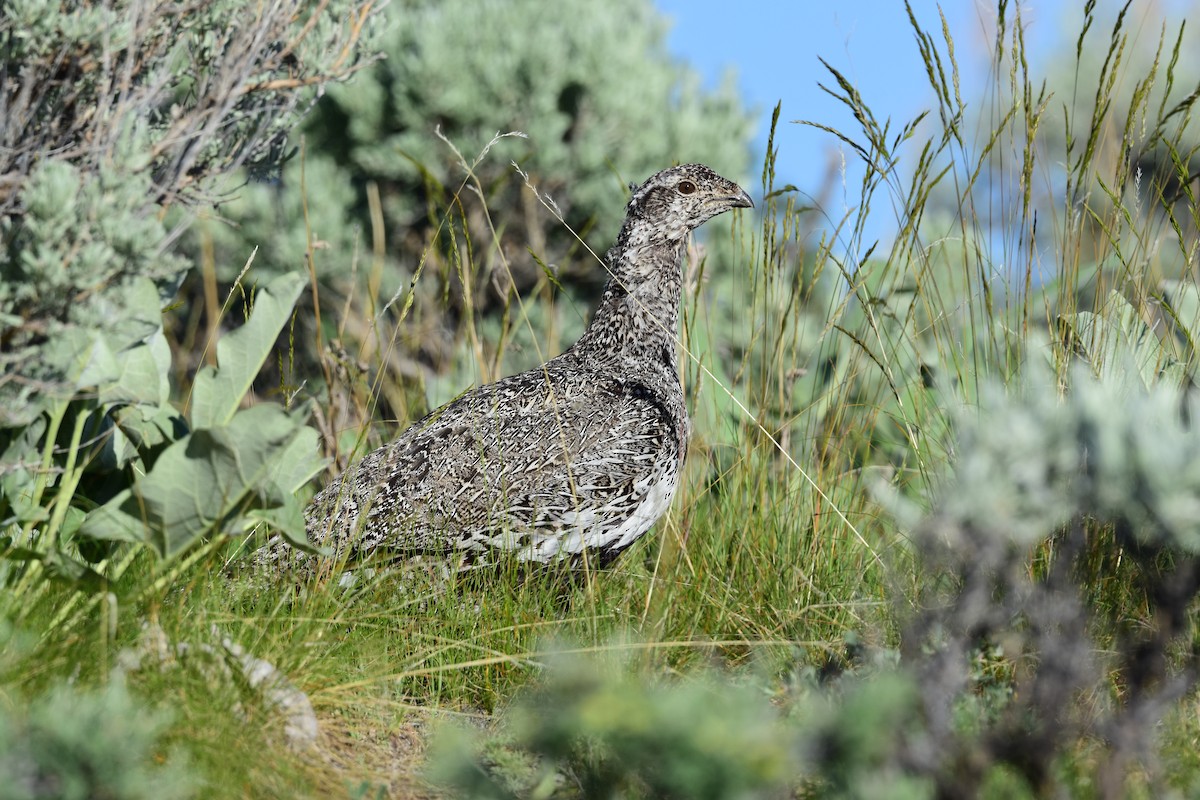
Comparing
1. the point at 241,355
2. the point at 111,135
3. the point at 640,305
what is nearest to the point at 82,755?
the point at 241,355

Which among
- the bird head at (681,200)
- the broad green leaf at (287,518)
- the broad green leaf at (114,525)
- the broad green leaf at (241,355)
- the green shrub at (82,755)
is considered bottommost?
the green shrub at (82,755)

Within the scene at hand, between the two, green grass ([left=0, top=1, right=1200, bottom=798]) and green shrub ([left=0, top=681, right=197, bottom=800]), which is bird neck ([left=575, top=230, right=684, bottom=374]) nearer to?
green grass ([left=0, top=1, right=1200, bottom=798])

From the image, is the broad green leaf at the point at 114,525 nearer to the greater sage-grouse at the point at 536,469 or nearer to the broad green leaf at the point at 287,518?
the broad green leaf at the point at 287,518

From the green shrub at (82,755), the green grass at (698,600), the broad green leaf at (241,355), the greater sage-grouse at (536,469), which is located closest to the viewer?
the green shrub at (82,755)

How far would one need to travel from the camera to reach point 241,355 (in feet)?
10.9

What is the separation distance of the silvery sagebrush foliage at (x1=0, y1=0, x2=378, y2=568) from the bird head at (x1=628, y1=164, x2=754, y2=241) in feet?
6.17

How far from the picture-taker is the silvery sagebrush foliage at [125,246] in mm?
2842

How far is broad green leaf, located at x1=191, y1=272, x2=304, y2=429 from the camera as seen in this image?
129 inches


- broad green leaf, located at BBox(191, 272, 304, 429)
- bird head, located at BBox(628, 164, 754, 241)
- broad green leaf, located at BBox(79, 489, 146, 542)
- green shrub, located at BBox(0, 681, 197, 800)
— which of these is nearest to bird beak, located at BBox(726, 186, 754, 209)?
bird head, located at BBox(628, 164, 754, 241)

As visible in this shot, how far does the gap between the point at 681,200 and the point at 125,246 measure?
2.79 m

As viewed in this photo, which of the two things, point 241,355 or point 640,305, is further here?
point 640,305

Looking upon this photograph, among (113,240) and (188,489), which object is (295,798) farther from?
(113,240)

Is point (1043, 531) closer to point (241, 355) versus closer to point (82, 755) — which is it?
point (82, 755)

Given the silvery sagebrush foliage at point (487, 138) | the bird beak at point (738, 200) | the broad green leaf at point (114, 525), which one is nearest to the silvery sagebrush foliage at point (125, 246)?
the broad green leaf at point (114, 525)
